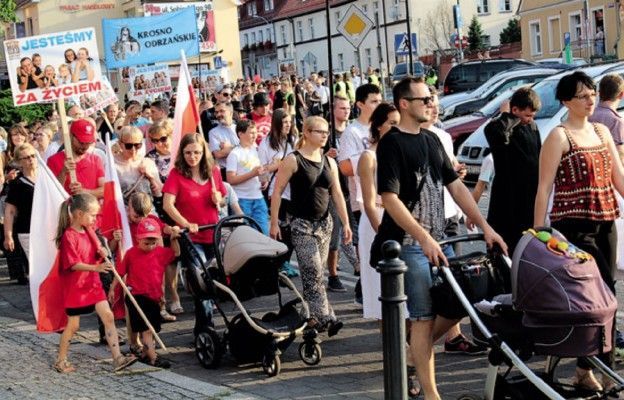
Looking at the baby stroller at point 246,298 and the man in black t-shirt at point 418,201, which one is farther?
the baby stroller at point 246,298

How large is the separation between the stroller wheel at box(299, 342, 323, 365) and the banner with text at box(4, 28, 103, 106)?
5.30m

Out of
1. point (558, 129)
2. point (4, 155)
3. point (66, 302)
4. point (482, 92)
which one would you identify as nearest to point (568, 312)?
point (558, 129)

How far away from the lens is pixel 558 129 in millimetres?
6859

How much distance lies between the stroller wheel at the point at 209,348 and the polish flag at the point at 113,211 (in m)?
1.46

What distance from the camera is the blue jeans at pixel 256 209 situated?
38.6 ft

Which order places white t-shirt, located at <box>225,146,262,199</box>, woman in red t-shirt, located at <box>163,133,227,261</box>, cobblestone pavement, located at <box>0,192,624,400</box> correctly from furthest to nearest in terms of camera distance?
white t-shirt, located at <box>225,146,262,199</box>
woman in red t-shirt, located at <box>163,133,227,261</box>
cobblestone pavement, located at <box>0,192,624,400</box>

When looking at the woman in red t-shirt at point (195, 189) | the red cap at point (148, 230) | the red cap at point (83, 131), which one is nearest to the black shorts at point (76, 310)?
the red cap at point (148, 230)

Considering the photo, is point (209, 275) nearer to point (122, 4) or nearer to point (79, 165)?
point (79, 165)

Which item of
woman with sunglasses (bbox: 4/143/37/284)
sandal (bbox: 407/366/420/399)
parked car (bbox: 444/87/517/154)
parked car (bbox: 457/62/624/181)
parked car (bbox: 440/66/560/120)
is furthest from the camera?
parked car (bbox: 440/66/560/120)

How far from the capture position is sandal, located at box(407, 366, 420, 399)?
7039mm

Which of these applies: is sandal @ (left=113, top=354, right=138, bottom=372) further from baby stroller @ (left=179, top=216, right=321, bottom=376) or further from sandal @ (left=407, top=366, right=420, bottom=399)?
sandal @ (left=407, top=366, right=420, bottom=399)

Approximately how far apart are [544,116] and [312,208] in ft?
31.6

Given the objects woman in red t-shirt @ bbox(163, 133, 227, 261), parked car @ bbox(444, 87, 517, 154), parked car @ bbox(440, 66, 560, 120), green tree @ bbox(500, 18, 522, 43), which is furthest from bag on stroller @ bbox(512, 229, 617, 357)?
green tree @ bbox(500, 18, 522, 43)

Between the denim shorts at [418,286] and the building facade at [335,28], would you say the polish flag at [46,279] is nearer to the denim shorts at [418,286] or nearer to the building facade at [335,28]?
the denim shorts at [418,286]
